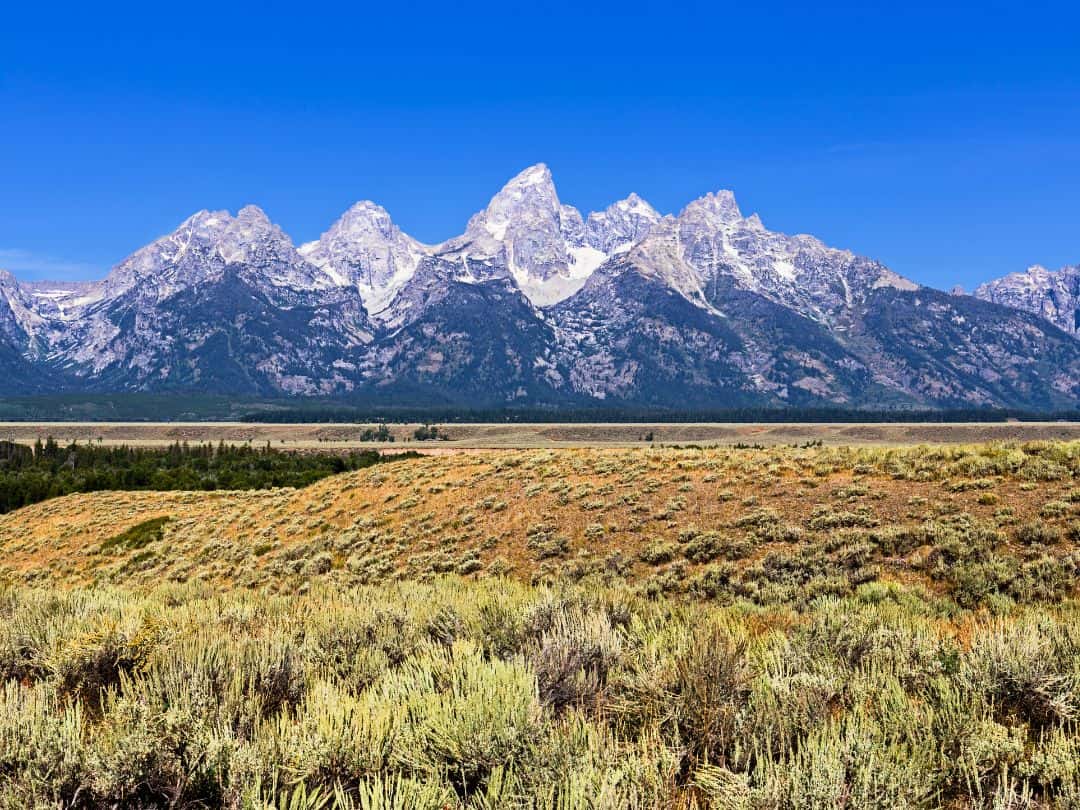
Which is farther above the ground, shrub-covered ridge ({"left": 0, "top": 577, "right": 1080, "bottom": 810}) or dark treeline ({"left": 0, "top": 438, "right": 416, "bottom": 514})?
shrub-covered ridge ({"left": 0, "top": 577, "right": 1080, "bottom": 810})

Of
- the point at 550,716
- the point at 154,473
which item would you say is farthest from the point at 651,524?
the point at 154,473

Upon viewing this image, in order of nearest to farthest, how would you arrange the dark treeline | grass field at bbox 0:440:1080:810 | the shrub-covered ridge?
1. the shrub-covered ridge
2. grass field at bbox 0:440:1080:810
3. the dark treeline

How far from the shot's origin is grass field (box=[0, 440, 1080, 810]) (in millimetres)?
4770

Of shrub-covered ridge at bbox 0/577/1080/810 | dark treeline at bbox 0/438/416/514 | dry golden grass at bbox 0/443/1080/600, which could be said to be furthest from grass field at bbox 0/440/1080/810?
dark treeline at bbox 0/438/416/514

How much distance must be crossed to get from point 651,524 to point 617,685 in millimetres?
16350

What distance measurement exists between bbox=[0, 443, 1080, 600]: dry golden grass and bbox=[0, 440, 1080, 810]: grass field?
0.58 feet

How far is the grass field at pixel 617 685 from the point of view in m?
4.77

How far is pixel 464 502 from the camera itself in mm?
30000

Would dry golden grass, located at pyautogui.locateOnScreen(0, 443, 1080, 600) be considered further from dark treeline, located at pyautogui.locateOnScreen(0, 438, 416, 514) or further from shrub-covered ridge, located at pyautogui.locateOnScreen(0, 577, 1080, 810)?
dark treeline, located at pyautogui.locateOnScreen(0, 438, 416, 514)

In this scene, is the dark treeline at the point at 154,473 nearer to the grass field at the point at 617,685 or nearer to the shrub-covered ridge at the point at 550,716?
the grass field at the point at 617,685

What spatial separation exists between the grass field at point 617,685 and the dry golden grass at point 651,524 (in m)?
0.18

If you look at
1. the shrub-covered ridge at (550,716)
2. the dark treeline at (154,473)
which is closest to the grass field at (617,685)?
the shrub-covered ridge at (550,716)

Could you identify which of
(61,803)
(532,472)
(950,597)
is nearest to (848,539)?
(950,597)

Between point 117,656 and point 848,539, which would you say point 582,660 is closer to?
point 117,656
